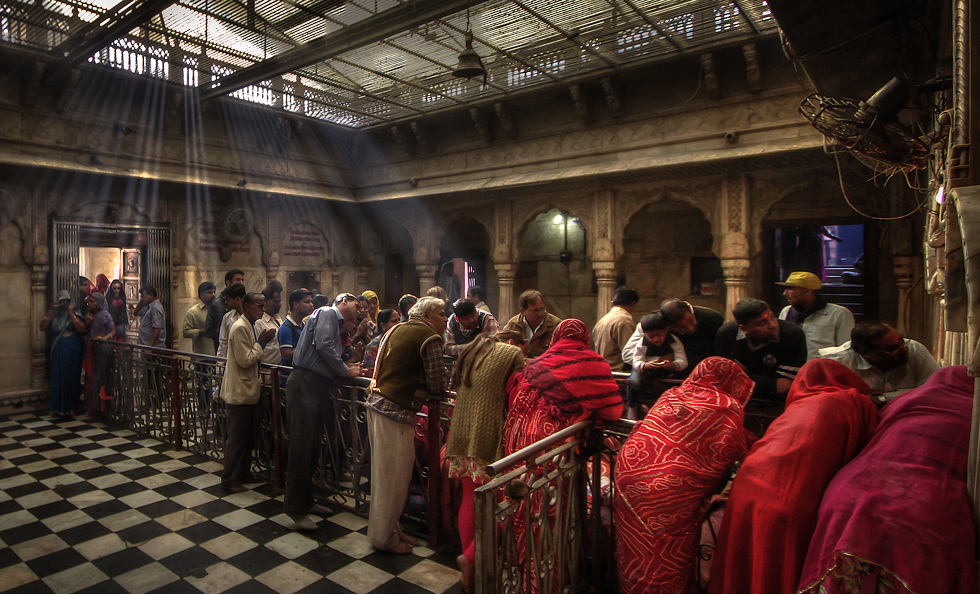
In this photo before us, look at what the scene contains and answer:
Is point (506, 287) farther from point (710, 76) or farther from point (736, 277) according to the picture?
point (710, 76)

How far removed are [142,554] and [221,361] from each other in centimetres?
175

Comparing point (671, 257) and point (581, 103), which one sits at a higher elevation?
point (581, 103)

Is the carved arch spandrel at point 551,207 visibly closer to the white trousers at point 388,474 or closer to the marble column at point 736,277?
the marble column at point 736,277

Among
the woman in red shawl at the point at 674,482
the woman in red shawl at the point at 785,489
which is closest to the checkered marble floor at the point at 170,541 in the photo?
the woman in red shawl at the point at 674,482

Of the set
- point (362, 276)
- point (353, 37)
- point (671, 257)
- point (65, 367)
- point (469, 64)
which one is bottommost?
point (65, 367)

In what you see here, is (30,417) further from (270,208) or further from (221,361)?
(270,208)

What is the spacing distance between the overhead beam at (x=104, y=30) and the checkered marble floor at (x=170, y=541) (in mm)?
4308

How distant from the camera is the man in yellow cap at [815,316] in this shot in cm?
390

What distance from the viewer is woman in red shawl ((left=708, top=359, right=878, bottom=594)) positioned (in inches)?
67.8

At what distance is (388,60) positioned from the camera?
716 cm

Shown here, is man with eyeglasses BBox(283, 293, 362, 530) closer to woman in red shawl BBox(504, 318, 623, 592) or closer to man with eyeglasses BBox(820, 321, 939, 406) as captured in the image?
woman in red shawl BBox(504, 318, 623, 592)

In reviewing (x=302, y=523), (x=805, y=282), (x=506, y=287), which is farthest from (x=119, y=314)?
(x=805, y=282)

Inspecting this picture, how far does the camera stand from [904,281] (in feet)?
20.3

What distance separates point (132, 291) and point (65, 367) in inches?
211
